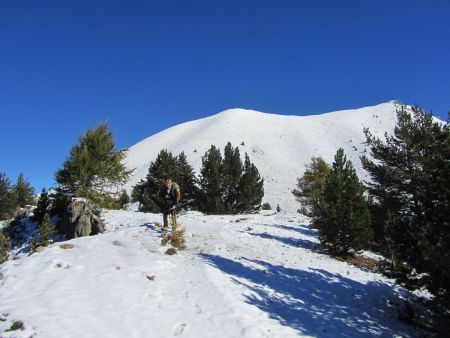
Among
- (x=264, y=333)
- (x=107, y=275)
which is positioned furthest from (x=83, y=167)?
(x=264, y=333)

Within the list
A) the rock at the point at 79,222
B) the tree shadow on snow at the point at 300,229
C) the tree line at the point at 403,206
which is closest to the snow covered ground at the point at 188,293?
the tree line at the point at 403,206

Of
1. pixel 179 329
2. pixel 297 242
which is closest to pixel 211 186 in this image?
pixel 297 242

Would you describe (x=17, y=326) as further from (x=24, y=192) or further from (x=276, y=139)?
(x=276, y=139)

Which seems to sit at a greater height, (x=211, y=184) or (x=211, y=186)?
(x=211, y=184)

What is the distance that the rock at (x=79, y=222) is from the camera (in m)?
21.5

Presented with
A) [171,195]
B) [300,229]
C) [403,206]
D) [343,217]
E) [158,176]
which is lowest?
[300,229]

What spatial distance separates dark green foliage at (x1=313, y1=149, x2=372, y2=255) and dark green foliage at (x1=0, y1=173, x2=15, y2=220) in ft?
79.1

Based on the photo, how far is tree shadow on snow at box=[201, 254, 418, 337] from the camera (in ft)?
34.1

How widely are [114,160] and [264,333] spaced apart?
68.7 feet

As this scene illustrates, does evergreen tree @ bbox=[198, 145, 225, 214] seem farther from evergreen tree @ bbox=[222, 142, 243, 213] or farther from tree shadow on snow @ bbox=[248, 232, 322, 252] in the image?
tree shadow on snow @ bbox=[248, 232, 322, 252]

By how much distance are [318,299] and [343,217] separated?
7681 millimetres

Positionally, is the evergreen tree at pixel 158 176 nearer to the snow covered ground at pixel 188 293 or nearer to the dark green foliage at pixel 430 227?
the snow covered ground at pixel 188 293

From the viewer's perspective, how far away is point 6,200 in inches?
1238

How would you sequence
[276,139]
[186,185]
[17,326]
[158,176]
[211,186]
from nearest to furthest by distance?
1. [17,326]
2. [158,176]
3. [211,186]
4. [186,185]
5. [276,139]
